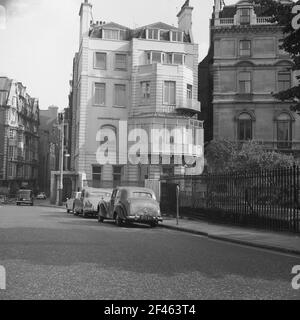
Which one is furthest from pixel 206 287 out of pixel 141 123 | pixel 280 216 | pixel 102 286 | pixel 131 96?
pixel 131 96

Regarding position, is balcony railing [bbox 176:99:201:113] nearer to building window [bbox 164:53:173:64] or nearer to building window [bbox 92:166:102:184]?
building window [bbox 164:53:173:64]

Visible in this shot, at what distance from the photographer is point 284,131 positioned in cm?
5150

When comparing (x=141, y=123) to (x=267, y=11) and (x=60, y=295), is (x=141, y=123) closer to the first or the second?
(x=267, y=11)

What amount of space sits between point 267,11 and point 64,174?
4236 centimetres

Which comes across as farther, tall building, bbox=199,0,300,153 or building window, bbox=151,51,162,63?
building window, bbox=151,51,162,63

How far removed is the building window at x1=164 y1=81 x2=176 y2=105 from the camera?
2036 inches

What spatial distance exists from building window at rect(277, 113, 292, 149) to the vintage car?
3017 centimetres

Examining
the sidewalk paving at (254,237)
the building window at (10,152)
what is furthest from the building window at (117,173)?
the building window at (10,152)

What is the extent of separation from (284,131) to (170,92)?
38.8 ft

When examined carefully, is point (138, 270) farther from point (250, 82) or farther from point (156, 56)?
→ point (156, 56)

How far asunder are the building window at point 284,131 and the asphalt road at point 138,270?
3732 cm

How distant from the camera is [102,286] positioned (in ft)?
26.8

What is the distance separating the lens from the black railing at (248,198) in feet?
60.8

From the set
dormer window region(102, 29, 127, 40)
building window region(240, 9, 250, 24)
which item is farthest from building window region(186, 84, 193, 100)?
dormer window region(102, 29, 127, 40)
